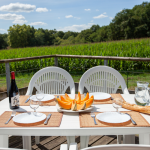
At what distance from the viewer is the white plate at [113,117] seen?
1038 mm

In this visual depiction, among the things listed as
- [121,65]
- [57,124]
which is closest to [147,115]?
[57,124]

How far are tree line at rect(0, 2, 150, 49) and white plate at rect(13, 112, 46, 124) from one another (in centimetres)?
2186

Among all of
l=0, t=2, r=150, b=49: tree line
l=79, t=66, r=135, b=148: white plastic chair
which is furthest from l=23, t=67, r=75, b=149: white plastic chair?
l=0, t=2, r=150, b=49: tree line

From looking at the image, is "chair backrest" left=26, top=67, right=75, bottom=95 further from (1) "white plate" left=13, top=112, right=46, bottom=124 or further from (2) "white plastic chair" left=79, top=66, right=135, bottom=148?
(1) "white plate" left=13, top=112, right=46, bottom=124

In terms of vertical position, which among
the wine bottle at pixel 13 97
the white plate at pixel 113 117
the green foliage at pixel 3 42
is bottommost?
the white plate at pixel 113 117

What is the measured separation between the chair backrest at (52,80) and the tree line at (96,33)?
821 inches

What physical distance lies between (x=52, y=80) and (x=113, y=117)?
1165 millimetres

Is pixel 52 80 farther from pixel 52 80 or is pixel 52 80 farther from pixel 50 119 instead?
pixel 50 119

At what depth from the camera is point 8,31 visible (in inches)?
1829

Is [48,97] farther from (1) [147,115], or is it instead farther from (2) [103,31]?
(2) [103,31]

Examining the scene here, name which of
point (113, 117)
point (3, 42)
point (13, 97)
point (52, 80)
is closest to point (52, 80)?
point (52, 80)

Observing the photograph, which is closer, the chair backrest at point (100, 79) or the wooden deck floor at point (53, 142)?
the wooden deck floor at point (53, 142)

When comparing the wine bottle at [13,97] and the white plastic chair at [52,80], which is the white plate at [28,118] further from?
the white plastic chair at [52,80]

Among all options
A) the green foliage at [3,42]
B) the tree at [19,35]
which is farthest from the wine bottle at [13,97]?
the tree at [19,35]
